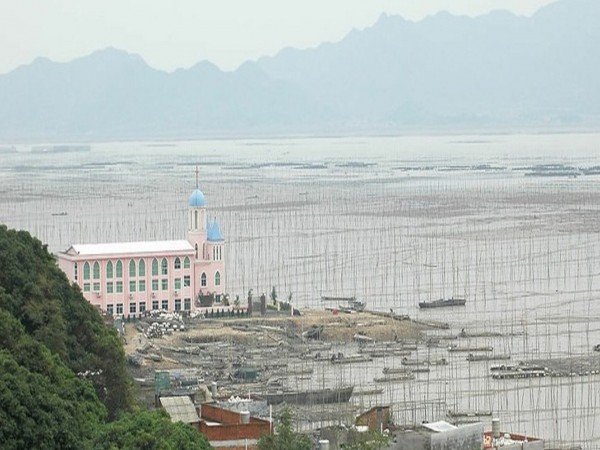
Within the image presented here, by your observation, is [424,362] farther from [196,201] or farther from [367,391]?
[196,201]

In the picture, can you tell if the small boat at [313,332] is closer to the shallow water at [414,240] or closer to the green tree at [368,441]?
the shallow water at [414,240]

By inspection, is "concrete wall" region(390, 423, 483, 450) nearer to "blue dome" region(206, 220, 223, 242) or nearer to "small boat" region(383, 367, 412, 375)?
"small boat" region(383, 367, 412, 375)

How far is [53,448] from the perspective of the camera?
52.8ft

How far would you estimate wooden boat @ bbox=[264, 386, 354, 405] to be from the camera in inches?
1175

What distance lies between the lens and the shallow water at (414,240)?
32969 millimetres

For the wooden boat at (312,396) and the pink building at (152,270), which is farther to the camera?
the pink building at (152,270)

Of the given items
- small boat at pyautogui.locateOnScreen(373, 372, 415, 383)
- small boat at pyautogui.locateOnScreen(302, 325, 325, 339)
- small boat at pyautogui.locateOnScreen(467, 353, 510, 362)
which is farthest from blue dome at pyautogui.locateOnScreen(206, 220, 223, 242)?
small boat at pyautogui.locateOnScreen(373, 372, 415, 383)

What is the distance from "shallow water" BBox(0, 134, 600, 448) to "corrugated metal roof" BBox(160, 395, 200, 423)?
5.83m

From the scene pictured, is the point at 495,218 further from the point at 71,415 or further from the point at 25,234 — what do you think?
the point at 71,415

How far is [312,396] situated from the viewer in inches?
1193

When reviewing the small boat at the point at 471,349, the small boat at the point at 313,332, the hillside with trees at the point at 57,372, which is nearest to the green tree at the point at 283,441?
the hillside with trees at the point at 57,372

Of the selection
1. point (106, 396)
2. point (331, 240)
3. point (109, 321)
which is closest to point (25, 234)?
point (106, 396)

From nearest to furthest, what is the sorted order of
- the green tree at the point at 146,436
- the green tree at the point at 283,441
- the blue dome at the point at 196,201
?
1. the green tree at the point at 146,436
2. the green tree at the point at 283,441
3. the blue dome at the point at 196,201

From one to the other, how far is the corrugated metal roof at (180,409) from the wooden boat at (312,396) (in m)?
5.11
